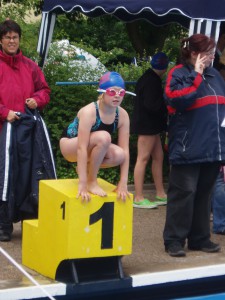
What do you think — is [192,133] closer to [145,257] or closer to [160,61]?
[145,257]

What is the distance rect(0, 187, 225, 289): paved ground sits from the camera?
17.1ft

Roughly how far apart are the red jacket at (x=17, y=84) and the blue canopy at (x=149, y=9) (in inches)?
64.4

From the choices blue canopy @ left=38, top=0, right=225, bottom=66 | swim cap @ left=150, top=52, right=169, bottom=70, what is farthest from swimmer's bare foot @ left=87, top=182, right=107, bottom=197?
swim cap @ left=150, top=52, right=169, bottom=70

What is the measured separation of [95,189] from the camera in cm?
504

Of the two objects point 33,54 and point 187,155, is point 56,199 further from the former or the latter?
point 33,54

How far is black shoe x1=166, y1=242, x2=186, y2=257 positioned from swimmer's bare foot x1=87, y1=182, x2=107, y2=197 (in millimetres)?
1007

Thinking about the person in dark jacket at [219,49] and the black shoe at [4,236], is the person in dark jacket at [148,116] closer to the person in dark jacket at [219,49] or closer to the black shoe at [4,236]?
the person in dark jacket at [219,49]

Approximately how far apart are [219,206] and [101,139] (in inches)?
75.2

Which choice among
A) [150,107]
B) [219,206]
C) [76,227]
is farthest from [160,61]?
[76,227]

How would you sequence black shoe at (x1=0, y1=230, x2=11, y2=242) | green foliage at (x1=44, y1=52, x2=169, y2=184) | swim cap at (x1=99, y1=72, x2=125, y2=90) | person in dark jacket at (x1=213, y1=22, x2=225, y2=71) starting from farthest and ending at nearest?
1. green foliage at (x1=44, y1=52, x2=169, y2=184)
2. person in dark jacket at (x1=213, y1=22, x2=225, y2=71)
3. black shoe at (x1=0, y1=230, x2=11, y2=242)
4. swim cap at (x1=99, y1=72, x2=125, y2=90)

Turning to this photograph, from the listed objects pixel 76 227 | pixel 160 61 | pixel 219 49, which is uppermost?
pixel 219 49

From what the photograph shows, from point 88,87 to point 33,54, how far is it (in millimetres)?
796

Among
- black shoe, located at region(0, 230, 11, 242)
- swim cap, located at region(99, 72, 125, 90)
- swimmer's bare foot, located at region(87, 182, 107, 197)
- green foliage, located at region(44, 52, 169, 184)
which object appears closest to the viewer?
swimmer's bare foot, located at region(87, 182, 107, 197)

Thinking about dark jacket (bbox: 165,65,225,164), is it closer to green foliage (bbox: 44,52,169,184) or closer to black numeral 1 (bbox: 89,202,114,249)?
black numeral 1 (bbox: 89,202,114,249)
